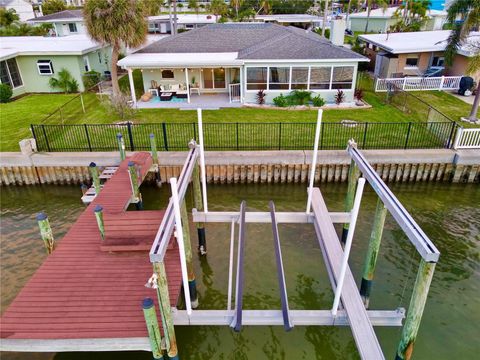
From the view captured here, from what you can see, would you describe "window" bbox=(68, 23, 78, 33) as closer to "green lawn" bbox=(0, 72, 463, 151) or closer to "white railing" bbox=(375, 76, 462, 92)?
"green lawn" bbox=(0, 72, 463, 151)

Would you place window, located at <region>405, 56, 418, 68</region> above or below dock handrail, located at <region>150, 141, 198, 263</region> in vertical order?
below

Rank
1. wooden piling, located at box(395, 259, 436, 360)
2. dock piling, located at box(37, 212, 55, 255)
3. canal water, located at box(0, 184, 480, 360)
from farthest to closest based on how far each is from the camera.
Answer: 1. dock piling, located at box(37, 212, 55, 255)
2. canal water, located at box(0, 184, 480, 360)
3. wooden piling, located at box(395, 259, 436, 360)

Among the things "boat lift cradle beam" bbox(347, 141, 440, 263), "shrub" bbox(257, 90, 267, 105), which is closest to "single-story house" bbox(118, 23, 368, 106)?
"shrub" bbox(257, 90, 267, 105)

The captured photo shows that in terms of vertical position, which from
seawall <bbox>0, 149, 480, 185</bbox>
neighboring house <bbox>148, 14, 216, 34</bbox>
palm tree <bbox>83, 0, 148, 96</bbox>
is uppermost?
palm tree <bbox>83, 0, 148, 96</bbox>

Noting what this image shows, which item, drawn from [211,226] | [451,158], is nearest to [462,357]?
[211,226]

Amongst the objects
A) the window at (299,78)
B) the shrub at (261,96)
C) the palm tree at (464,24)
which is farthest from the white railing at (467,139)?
the shrub at (261,96)
